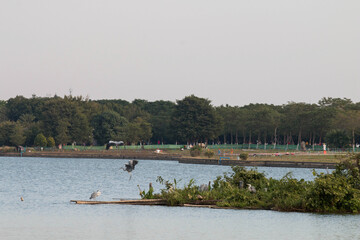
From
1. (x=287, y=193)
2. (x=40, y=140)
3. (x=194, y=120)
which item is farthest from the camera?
(x=40, y=140)

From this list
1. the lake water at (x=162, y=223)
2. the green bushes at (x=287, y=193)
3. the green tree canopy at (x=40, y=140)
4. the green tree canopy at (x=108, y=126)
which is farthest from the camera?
the green tree canopy at (x=108, y=126)

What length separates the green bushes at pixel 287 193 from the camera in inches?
1608

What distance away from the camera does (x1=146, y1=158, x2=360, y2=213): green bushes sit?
40.8 meters

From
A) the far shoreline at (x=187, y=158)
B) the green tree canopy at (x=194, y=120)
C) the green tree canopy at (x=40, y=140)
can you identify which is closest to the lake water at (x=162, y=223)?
the far shoreline at (x=187, y=158)

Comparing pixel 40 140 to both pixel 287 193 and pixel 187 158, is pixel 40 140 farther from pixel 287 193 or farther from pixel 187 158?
pixel 287 193

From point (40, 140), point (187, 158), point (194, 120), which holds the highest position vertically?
point (194, 120)

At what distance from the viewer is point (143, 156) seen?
6880 inches

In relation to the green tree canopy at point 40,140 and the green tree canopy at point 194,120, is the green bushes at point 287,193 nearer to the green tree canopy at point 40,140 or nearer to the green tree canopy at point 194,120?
the green tree canopy at point 194,120

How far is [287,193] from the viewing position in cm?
4306

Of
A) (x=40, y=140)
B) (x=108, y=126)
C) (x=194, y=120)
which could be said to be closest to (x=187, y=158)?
(x=194, y=120)

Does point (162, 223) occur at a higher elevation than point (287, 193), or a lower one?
lower

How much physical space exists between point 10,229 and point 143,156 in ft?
453

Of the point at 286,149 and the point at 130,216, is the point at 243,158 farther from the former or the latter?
the point at 130,216

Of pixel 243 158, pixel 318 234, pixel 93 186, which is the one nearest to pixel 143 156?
pixel 243 158
